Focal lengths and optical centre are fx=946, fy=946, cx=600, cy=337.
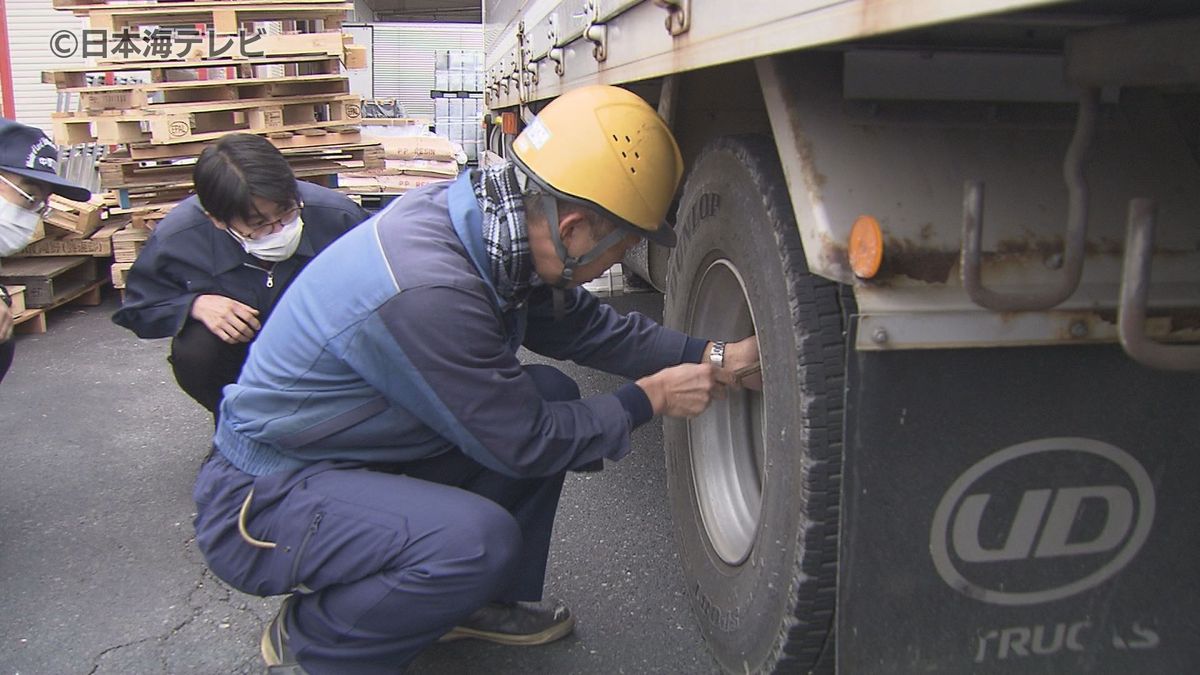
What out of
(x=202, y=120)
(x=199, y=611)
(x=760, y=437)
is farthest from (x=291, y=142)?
(x=760, y=437)

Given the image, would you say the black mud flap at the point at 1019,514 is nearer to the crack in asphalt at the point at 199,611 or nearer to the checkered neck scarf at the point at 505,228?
the checkered neck scarf at the point at 505,228

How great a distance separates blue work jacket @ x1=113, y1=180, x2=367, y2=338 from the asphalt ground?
2.31ft

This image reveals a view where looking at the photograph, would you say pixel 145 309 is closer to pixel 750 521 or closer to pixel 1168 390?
pixel 750 521

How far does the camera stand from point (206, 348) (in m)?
3.16

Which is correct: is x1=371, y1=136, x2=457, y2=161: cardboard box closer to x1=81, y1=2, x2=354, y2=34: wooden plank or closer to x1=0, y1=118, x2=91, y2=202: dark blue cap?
x1=81, y1=2, x2=354, y2=34: wooden plank

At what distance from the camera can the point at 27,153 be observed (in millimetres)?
2951

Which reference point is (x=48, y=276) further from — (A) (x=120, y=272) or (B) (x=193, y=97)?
(B) (x=193, y=97)

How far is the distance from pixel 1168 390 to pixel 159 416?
4062 mm

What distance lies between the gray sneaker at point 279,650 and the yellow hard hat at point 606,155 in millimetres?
1160

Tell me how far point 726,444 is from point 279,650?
1.20 metres

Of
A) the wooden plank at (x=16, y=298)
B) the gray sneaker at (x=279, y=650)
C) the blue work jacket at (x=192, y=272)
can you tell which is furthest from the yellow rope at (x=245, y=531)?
the wooden plank at (x=16, y=298)

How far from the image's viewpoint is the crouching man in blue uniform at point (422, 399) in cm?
189

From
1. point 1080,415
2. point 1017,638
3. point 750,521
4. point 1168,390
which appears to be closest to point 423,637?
point 750,521

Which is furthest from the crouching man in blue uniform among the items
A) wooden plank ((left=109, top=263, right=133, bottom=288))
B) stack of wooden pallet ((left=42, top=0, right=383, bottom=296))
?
stack of wooden pallet ((left=42, top=0, right=383, bottom=296))
